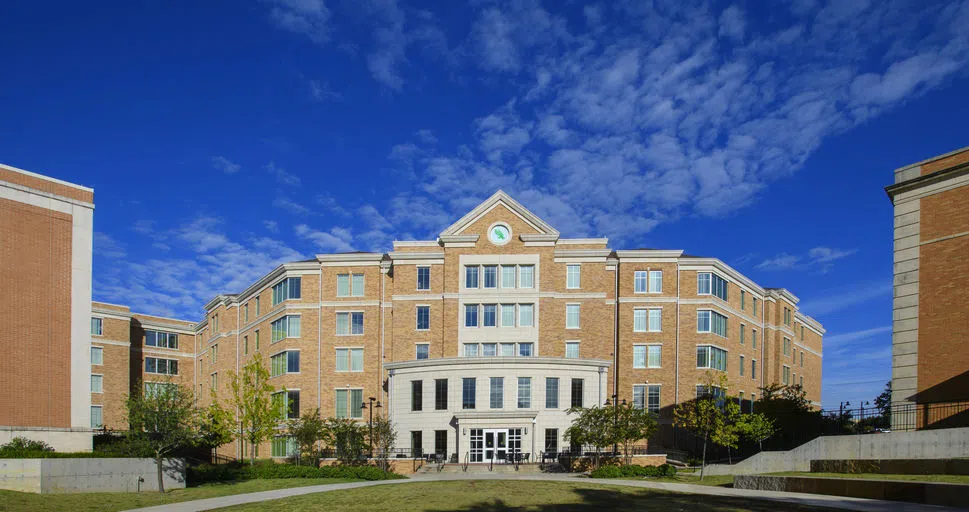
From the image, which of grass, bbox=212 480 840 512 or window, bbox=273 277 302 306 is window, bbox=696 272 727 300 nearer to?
grass, bbox=212 480 840 512

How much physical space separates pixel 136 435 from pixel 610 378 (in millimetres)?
32837

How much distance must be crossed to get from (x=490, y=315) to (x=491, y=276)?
2.74 metres

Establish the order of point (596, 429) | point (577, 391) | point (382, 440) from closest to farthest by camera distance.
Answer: point (596, 429), point (382, 440), point (577, 391)

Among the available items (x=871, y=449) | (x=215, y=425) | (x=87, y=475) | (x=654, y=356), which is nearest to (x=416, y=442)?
(x=215, y=425)

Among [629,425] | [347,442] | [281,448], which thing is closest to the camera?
[629,425]

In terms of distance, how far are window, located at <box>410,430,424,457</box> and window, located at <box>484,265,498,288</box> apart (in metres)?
11.2

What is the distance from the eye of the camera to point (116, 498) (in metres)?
27.4

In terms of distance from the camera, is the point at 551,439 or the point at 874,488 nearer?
the point at 874,488

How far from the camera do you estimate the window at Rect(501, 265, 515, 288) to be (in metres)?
53.2

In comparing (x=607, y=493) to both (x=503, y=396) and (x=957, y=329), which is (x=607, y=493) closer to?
(x=957, y=329)

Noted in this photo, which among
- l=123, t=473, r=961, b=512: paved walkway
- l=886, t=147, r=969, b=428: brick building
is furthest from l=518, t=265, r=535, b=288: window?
l=886, t=147, r=969, b=428: brick building

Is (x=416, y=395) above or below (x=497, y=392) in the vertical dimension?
below

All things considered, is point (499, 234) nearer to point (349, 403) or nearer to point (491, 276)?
point (491, 276)

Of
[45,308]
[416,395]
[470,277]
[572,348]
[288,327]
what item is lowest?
[416,395]
